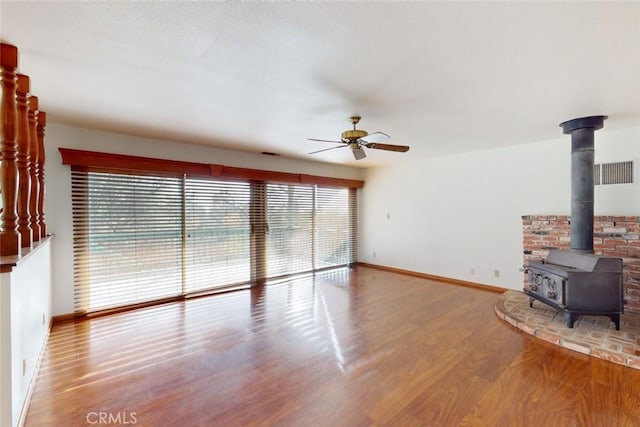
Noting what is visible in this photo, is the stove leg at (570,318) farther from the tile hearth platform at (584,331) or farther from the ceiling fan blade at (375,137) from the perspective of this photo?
the ceiling fan blade at (375,137)

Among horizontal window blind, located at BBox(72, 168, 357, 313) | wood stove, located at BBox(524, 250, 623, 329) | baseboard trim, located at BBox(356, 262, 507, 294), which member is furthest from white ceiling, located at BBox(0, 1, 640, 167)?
baseboard trim, located at BBox(356, 262, 507, 294)

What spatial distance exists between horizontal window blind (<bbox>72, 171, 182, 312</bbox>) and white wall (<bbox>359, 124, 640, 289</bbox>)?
4142mm

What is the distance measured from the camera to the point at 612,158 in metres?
3.77

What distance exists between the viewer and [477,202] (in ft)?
16.4

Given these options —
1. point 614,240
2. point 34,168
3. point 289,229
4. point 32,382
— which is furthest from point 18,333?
point 614,240

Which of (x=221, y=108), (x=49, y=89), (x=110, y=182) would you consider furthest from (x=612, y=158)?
(x=110, y=182)

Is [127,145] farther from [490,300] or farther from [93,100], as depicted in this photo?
[490,300]

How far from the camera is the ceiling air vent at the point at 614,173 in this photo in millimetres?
3658

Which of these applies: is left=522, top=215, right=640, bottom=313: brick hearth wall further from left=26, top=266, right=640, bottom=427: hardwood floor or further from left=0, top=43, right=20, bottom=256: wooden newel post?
left=0, top=43, right=20, bottom=256: wooden newel post

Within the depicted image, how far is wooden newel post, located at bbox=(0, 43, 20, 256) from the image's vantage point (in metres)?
A: 1.84

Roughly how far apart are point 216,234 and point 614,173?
18.3 ft

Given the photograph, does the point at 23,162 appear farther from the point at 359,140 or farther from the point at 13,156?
the point at 359,140

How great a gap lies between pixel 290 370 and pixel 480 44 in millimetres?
2710

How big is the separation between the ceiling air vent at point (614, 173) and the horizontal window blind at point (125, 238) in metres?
5.76
